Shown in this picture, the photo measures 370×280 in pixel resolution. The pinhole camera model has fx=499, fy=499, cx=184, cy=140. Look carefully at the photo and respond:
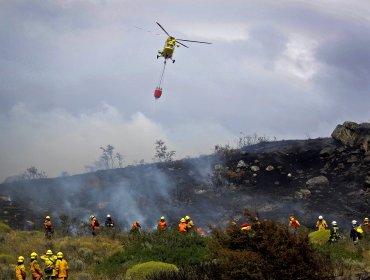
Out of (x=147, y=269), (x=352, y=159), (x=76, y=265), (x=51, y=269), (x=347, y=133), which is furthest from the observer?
(x=347, y=133)

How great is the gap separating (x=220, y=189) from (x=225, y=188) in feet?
1.64

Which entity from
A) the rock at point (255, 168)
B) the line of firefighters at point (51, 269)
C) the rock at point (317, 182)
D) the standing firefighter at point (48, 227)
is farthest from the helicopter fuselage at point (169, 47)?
the rock at point (255, 168)

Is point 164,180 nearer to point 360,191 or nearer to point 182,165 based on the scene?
point 182,165

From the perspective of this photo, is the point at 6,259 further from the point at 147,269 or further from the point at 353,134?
the point at 353,134

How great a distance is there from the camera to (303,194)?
42.8 metres

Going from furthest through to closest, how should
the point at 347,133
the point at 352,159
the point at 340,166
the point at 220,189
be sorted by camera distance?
the point at 347,133
the point at 220,189
the point at 352,159
the point at 340,166

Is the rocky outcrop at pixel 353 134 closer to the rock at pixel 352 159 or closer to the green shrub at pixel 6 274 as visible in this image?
the rock at pixel 352 159

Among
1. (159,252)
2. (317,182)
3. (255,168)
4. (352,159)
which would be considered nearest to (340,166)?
(352,159)

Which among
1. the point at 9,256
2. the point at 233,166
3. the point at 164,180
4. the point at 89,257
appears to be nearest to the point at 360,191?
the point at 233,166

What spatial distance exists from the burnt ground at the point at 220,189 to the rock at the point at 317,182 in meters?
0.09

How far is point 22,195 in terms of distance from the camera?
51.1 meters

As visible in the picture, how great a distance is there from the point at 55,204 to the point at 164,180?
36.7 ft

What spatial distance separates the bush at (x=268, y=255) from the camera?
12273 mm

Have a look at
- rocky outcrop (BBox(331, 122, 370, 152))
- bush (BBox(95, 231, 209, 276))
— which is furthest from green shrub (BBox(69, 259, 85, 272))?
rocky outcrop (BBox(331, 122, 370, 152))
